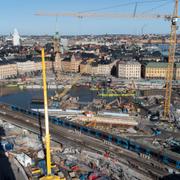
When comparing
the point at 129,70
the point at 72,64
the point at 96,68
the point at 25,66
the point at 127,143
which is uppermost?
the point at 72,64

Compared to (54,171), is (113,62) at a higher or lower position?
higher

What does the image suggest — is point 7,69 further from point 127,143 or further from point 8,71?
point 127,143

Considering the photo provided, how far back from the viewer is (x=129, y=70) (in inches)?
1585

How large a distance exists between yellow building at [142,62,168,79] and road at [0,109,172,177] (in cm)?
2119

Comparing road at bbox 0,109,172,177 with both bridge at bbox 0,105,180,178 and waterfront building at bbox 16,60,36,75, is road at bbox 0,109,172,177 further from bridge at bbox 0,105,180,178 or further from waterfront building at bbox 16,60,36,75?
waterfront building at bbox 16,60,36,75

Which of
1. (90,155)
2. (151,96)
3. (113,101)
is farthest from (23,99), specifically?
(90,155)

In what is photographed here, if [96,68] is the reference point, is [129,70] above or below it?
below

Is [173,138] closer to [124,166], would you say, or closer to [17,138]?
[124,166]

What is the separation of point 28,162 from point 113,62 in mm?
30501

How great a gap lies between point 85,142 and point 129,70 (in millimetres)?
23905

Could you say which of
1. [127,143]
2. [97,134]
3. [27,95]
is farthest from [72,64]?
[127,143]

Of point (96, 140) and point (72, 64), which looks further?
point (72, 64)

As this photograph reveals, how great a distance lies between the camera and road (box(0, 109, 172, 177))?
47.4 ft

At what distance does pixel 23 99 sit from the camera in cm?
3012
